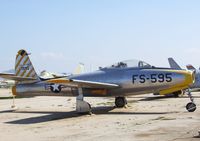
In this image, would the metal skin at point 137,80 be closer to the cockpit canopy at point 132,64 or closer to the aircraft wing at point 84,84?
the cockpit canopy at point 132,64

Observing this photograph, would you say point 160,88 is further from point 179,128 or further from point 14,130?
point 14,130

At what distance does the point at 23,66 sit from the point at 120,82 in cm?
594

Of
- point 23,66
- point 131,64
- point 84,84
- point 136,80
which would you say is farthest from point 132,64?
point 23,66

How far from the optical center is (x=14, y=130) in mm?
10977

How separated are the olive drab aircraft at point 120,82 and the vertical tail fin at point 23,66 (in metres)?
1.21

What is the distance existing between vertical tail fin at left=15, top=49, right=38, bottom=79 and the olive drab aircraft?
1212 mm

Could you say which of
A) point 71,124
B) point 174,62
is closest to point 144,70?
point 71,124

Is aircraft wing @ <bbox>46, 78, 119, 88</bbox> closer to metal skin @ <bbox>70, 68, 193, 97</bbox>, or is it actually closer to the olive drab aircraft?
the olive drab aircraft

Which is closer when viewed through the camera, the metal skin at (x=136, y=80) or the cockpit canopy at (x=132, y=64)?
the metal skin at (x=136, y=80)

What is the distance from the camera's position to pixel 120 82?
1579 cm

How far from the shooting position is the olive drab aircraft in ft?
49.1

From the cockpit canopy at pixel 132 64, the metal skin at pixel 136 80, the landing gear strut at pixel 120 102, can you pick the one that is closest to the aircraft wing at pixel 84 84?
the metal skin at pixel 136 80

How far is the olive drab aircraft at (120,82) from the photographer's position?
14961 millimetres

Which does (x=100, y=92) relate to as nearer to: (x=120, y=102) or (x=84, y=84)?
(x=84, y=84)
